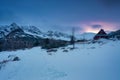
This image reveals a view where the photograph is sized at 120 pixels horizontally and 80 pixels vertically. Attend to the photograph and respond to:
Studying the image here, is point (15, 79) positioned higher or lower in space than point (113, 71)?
lower

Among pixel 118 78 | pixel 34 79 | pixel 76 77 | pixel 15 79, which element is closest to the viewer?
pixel 118 78

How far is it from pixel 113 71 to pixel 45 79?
5.00m

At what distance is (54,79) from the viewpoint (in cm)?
Answer: 1062

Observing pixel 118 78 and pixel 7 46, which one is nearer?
pixel 118 78

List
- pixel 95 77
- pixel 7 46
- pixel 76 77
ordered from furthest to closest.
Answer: pixel 7 46 → pixel 76 77 → pixel 95 77

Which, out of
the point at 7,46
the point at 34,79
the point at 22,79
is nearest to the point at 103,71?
the point at 34,79

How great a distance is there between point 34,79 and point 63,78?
2415mm

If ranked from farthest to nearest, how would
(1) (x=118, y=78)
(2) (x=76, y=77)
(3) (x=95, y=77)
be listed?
(2) (x=76, y=77) < (3) (x=95, y=77) < (1) (x=118, y=78)

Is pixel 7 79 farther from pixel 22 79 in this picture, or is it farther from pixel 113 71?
pixel 113 71

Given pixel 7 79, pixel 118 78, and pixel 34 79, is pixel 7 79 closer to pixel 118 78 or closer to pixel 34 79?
pixel 34 79

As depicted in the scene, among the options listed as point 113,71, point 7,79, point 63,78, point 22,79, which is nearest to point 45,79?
point 63,78

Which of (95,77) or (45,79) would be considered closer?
(95,77)

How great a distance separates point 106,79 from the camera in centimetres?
914

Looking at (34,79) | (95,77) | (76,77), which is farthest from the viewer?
(34,79)
